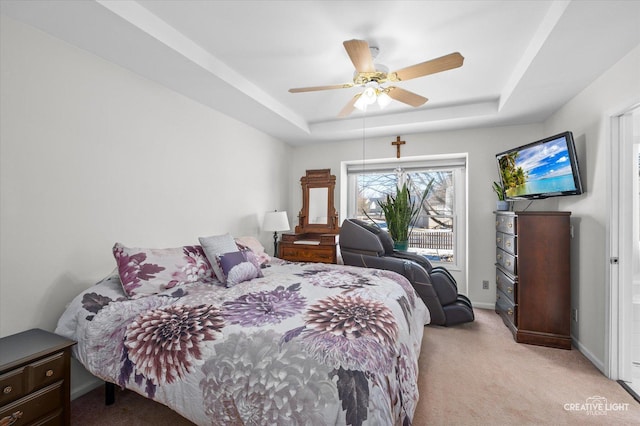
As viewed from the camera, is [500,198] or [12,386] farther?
[500,198]

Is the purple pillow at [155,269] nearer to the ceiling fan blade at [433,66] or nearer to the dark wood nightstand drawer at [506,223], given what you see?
the ceiling fan blade at [433,66]

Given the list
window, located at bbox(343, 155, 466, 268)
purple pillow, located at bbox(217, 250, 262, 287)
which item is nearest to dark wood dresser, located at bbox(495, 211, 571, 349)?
window, located at bbox(343, 155, 466, 268)

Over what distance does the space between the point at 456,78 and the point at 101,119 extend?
3.03 metres

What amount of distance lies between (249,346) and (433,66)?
78.4 inches

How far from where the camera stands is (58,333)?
1.73 m

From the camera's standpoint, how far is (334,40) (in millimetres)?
2158

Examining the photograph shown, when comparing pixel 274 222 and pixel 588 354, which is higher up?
pixel 274 222

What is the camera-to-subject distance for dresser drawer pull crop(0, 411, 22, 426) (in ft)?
4.38

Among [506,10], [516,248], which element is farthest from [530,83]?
[516,248]

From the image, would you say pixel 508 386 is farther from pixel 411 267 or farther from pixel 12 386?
pixel 12 386

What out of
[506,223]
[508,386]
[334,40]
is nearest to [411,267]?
[506,223]

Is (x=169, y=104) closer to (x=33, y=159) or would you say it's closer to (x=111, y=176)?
(x=111, y=176)

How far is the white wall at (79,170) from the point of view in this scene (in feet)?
5.62

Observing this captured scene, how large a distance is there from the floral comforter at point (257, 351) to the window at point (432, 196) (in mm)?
2733
